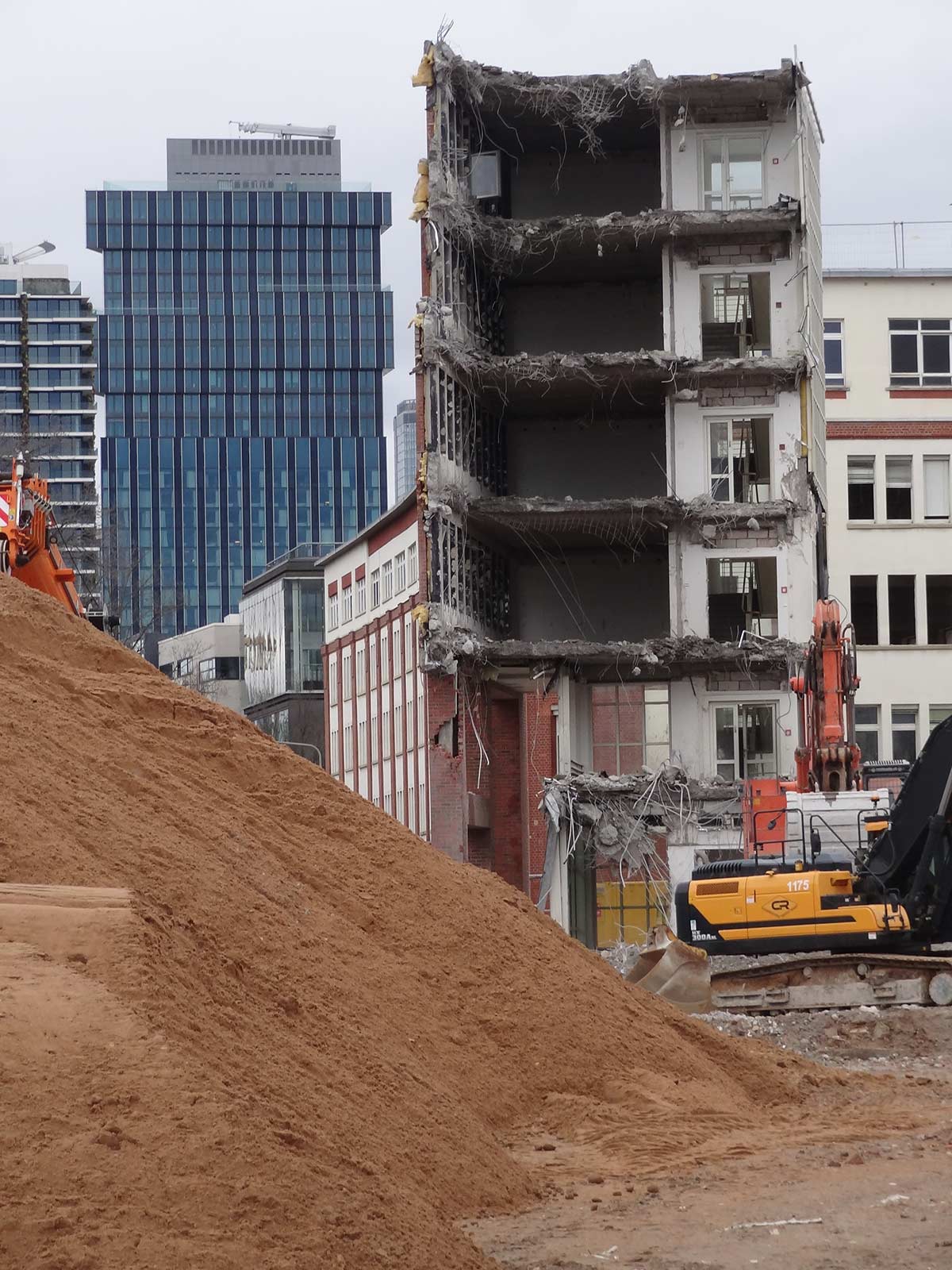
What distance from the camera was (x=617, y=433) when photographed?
44.8 m

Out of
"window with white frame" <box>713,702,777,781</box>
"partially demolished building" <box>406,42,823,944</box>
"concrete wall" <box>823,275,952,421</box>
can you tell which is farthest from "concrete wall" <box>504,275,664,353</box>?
"concrete wall" <box>823,275,952,421</box>

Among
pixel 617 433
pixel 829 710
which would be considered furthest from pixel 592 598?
pixel 829 710

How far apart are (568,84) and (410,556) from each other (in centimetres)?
2508

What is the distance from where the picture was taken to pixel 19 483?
2064cm

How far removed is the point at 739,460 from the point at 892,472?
1729 cm

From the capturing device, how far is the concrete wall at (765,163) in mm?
43031

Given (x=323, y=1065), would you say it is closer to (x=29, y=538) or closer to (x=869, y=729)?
(x=29, y=538)

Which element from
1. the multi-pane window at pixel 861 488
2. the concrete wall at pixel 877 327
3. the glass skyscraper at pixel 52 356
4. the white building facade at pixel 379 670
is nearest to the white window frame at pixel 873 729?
the multi-pane window at pixel 861 488

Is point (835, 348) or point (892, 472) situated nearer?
point (835, 348)

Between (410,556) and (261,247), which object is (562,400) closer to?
(410,556)

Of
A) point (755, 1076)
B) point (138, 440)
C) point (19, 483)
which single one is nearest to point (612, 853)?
point (19, 483)

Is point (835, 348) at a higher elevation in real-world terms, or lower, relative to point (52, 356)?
lower

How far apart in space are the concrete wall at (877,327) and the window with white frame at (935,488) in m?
1.51

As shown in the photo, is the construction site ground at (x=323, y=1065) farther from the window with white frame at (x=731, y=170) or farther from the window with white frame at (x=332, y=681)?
the window with white frame at (x=332, y=681)
